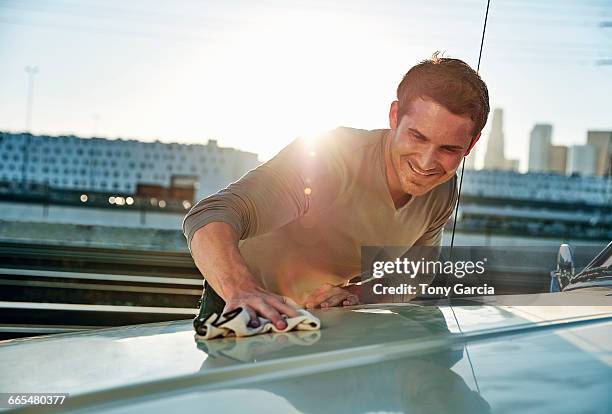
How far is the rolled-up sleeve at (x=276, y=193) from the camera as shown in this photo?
127 cm

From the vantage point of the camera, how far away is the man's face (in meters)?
1.55

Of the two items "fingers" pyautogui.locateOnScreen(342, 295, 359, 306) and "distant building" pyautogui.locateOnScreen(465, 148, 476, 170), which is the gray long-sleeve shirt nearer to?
"distant building" pyautogui.locateOnScreen(465, 148, 476, 170)

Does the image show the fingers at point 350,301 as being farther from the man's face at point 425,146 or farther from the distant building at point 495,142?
the distant building at point 495,142

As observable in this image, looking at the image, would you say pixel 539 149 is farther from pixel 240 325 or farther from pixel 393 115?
pixel 240 325

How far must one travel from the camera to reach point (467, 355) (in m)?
0.72

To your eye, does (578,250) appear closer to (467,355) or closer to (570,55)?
(570,55)

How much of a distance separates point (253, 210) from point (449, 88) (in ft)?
1.56

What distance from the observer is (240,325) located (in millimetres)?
814

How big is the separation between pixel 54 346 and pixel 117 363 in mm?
103

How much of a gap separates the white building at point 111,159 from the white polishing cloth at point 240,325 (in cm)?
231

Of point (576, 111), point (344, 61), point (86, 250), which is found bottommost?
point (86, 250)

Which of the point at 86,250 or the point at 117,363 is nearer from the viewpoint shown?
the point at 117,363

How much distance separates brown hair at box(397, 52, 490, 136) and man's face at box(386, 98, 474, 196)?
0.01 m

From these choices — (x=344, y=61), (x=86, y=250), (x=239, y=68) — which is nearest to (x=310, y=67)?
(x=344, y=61)
